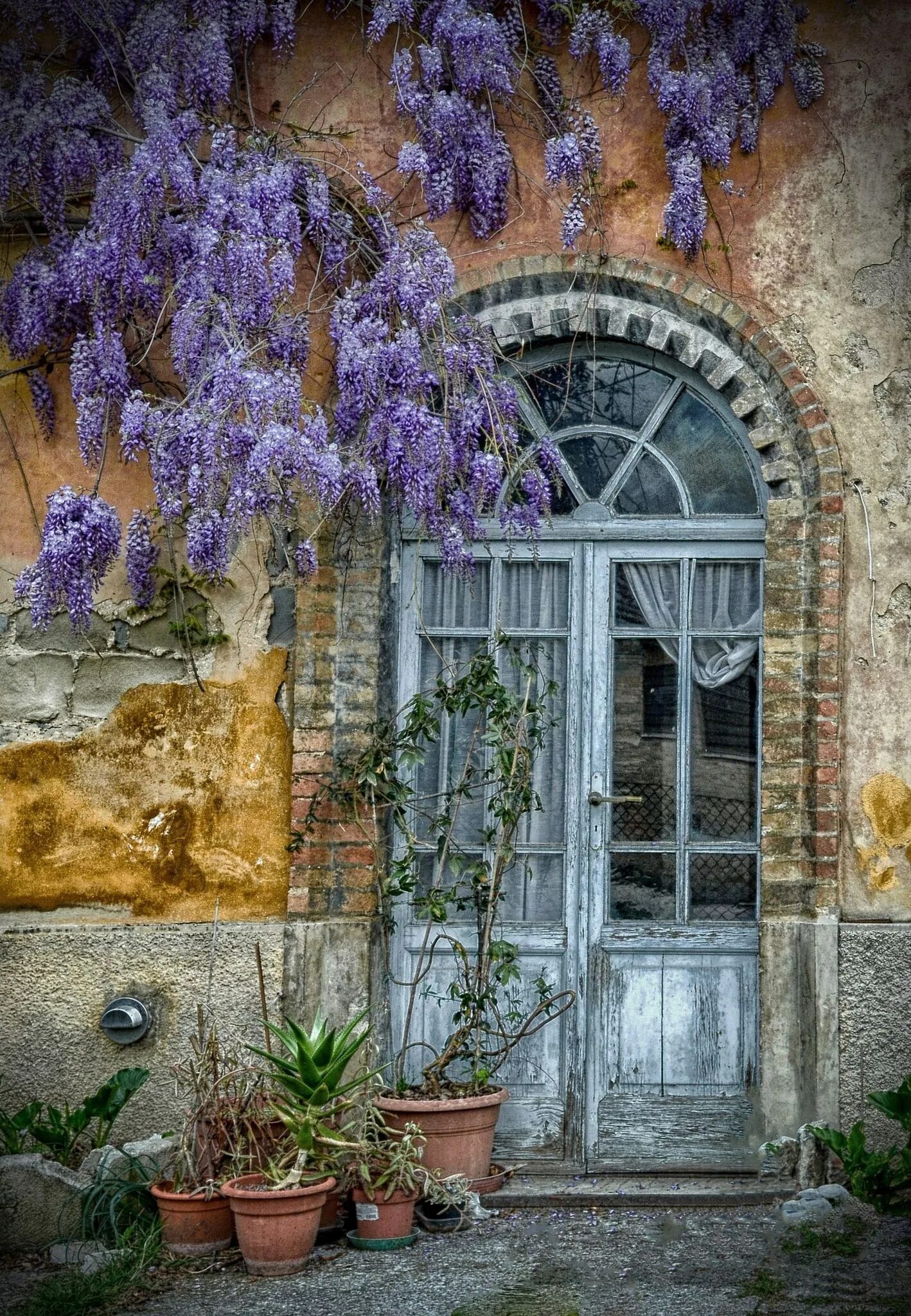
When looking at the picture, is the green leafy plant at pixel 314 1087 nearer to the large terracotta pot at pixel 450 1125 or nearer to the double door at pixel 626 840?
the large terracotta pot at pixel 450 1125

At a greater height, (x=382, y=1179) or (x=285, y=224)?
(x=285, y=224)

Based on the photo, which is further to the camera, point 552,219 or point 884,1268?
point 552,219

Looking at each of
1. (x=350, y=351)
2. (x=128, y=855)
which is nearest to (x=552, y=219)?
(x=350, y=351)

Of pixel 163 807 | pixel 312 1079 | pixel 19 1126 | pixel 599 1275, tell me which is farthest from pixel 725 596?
pixel 19 1126

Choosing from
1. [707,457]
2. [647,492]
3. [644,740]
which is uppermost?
[707,457]

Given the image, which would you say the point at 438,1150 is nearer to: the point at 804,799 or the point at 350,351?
the point at 804,799

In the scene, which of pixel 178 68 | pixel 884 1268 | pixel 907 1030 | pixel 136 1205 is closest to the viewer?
pixel 884 1268

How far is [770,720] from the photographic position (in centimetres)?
501

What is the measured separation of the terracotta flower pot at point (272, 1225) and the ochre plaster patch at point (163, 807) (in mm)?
1179

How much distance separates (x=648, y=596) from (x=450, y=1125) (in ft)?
6.38

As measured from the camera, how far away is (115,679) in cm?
515

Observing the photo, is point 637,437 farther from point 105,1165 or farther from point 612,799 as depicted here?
point 105,1165

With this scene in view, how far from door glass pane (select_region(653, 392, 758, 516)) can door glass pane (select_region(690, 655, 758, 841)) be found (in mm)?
504

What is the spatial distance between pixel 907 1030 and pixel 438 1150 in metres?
1.59
